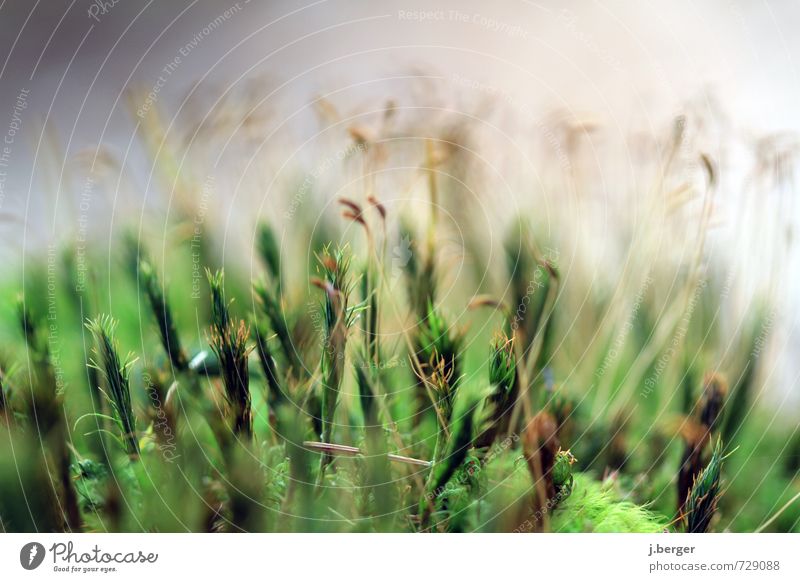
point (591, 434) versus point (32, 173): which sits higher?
point (32, 173)

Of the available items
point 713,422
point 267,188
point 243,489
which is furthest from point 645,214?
point 243,489

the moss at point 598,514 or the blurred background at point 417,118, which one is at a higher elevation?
the blurred background at point 417,118

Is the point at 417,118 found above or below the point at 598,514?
above

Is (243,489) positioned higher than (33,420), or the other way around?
(33,420)

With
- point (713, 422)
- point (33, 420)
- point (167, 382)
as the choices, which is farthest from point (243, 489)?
point (713, 422)

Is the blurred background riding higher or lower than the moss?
higher

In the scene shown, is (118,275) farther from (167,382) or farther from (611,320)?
(611,320)

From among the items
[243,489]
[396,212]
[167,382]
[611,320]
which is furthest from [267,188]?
[611,320]

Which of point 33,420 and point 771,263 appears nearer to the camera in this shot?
point 33,420

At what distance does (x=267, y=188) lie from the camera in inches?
39.0

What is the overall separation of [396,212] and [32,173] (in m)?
0.49
